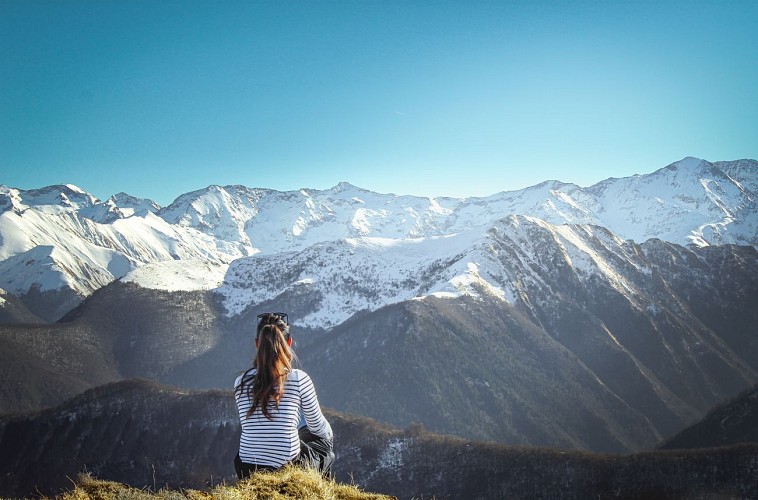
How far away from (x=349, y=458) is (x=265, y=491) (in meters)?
98.9

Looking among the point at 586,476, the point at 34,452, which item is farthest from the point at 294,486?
the point at 34,452

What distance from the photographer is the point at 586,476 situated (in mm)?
80562

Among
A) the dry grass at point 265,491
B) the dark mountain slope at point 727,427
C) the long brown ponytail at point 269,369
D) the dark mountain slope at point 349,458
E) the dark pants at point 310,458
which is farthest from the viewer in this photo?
the dark mountain slope at point 727,427

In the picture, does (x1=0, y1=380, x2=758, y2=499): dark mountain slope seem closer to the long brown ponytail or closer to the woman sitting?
the woman sitting

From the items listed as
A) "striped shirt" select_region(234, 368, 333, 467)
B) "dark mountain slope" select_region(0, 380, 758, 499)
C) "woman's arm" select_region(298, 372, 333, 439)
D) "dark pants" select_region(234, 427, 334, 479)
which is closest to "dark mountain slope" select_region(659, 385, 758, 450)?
"dark mountain slope" select_region(0, 380, 758, 499)

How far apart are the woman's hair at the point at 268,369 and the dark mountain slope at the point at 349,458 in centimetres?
4595

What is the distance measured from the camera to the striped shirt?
10.1 m

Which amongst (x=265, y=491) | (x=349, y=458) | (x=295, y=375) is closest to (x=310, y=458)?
(x=265, y=491)

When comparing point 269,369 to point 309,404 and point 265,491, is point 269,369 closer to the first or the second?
point 309,404

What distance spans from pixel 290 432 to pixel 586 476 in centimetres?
8636

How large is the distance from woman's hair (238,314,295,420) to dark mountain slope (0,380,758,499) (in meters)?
46.0

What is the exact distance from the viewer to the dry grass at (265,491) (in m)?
9.36

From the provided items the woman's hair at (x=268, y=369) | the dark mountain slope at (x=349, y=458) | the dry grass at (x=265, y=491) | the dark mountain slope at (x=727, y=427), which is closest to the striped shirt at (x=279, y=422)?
the woman's hair at (x=268, y=369)

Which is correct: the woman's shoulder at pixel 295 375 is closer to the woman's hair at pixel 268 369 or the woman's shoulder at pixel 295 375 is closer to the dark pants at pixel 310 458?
the woman's hair at pixel 268 369
